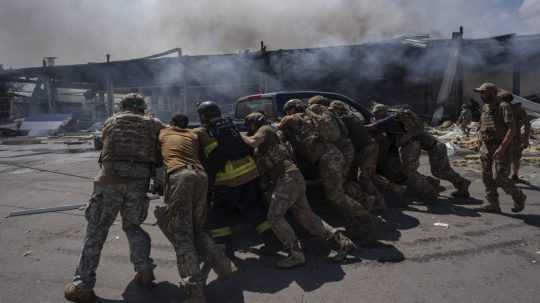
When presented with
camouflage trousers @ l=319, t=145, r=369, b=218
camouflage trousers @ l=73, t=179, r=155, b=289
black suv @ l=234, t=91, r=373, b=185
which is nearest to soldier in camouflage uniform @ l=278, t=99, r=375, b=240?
camouflage trousers @ l=319, t=145, r=369, b=218

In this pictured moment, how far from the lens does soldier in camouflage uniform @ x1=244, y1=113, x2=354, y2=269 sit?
3492 millimetres

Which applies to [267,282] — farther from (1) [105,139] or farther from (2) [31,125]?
(2) [31,125]

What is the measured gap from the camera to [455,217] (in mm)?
4906

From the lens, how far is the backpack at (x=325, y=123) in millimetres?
4137

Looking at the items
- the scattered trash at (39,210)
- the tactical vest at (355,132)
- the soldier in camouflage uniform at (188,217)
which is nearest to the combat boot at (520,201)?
the tactical vest at (355,132)

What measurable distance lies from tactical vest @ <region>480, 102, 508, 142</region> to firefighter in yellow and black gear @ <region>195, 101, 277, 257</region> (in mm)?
2999

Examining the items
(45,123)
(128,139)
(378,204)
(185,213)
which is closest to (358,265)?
(185,213)

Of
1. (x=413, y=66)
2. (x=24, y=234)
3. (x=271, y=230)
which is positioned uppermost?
(x=413, y=66)

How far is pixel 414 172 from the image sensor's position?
559cm

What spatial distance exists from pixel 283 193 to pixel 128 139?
1.36 metres

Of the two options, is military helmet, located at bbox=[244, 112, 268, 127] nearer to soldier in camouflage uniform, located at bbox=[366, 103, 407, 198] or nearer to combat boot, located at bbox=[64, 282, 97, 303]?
combat boot, located at bbox=[64, 282, 97, 303]

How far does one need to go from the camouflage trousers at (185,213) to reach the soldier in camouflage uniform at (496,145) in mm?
3512

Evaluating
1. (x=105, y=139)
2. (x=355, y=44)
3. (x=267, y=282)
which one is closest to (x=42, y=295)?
(x=105, y=139)

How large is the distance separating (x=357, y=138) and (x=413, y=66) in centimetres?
1279
